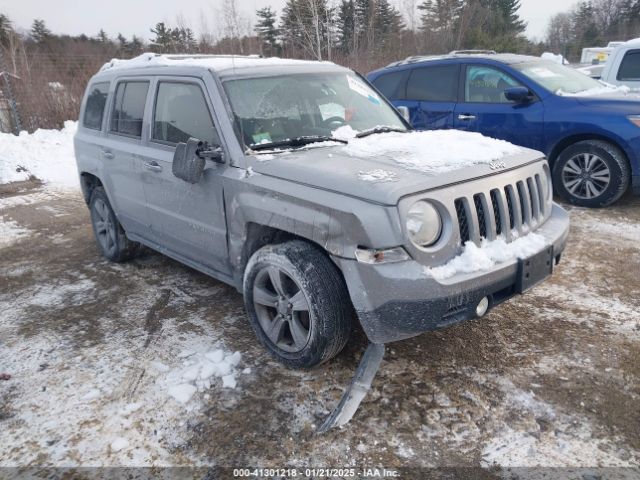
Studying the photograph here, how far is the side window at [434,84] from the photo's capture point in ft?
22.1

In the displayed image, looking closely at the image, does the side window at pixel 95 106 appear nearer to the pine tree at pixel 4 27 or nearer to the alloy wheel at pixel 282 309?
the alloy wheel at pixel 282 309

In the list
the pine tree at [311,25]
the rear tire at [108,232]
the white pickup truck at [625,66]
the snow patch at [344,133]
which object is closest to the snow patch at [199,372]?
the snow patch at [344,133]

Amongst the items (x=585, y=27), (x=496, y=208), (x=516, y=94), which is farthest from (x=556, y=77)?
(x=585, y=27)

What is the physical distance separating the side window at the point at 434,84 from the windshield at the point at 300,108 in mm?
3002

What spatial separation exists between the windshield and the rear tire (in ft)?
7.41

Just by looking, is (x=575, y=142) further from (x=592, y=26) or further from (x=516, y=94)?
(x=592, y=26)

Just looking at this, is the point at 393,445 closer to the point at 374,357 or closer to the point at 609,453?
the point at 374,357

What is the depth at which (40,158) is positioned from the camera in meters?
10.6

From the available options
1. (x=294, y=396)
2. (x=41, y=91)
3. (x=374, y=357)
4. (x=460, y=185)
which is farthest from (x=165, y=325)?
(x=41, y=91)

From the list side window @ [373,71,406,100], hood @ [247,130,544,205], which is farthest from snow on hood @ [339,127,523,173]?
side window @ [373,71,406,100]

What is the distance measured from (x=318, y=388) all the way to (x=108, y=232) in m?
3.22

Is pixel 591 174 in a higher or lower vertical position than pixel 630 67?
lower

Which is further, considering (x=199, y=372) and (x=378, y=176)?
(x=199, y=372)

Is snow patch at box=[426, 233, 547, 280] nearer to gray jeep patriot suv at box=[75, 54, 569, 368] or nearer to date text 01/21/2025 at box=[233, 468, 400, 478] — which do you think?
gray jeep patriot suv at box=[75, 54, 569, 368]
